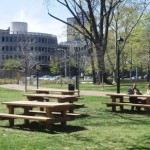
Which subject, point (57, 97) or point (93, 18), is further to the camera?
point (93, 18)

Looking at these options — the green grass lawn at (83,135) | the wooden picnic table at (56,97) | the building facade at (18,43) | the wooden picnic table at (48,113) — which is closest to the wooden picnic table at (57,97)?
the wooden picnic table at (56,97)

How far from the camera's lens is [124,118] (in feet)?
46.5

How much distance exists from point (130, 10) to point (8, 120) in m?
39.3

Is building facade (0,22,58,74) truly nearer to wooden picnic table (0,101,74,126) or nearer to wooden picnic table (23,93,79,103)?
wooden picnic table (23,93,79,103)

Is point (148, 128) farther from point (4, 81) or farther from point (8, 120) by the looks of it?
point (4, 81)

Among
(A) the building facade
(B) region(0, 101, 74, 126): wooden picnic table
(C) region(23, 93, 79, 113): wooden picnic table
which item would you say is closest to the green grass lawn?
(B) region(0, 101, 74, 126): wooden picnic table

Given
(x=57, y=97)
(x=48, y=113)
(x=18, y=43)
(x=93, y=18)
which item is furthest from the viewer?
(x=18, y=43)

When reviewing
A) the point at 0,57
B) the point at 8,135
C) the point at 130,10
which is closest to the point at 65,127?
the point at 8,135

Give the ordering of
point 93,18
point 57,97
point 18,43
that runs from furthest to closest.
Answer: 1. point 18,43
2. point 93,18
3. point 57,97

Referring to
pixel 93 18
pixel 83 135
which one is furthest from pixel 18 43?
pixel 83 135

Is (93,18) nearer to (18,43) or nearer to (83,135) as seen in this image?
(83,135)

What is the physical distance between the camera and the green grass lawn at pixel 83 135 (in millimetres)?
8828

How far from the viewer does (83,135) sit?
10.3 metres

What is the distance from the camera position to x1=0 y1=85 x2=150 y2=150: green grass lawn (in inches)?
348
